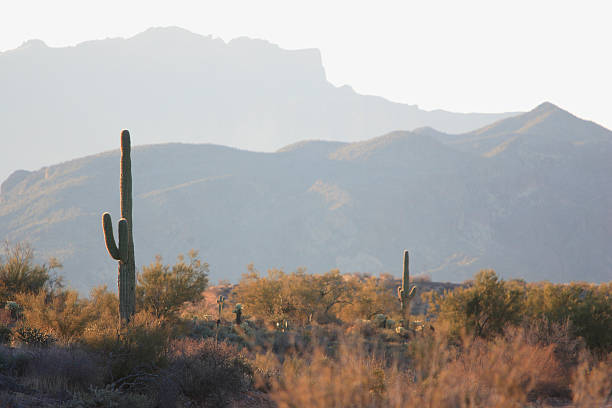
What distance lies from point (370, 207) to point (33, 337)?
13000 centimetres

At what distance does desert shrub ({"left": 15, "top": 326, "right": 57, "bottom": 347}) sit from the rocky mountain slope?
105 m

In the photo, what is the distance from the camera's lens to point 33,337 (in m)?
9.52

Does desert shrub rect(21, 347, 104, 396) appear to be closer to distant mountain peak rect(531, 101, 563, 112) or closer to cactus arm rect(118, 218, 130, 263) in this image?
cactus arm rect(118, 218, 130, 263)

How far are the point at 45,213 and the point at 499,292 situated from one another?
122 metres

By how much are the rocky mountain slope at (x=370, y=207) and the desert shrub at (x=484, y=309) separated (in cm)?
10356

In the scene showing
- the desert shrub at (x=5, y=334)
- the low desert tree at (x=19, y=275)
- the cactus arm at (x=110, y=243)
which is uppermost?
the cactus arm at (x=110, y=243)

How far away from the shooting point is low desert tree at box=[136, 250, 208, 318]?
1502 centimetres

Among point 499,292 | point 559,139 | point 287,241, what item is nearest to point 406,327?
point 499,292

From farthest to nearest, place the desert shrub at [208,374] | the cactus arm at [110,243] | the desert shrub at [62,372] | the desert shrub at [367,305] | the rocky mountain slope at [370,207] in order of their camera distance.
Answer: the rocky mountain slope at [370,207]
the desert shrub at [367,305]
the cactus arm at [110,243]
the desert shrub at [208,374]
the desert shrub at [62,372]

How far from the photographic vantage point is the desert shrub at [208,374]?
757cm

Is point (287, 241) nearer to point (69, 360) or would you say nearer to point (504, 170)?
point (504, 170)

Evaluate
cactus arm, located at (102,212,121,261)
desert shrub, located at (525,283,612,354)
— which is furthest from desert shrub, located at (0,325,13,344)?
desert shrub, located at (525,283,612,354)

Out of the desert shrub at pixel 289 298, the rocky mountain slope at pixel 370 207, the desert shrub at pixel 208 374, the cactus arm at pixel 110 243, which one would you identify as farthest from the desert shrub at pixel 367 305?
the rocky mountain slope at pixel 370 207

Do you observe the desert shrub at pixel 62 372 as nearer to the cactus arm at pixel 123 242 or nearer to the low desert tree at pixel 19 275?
the cactus arm at pixel 123 242
